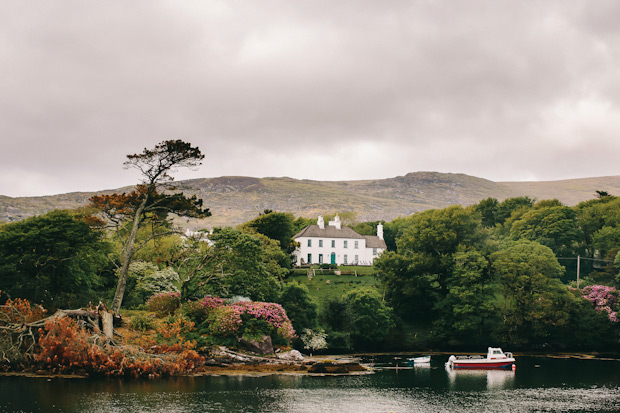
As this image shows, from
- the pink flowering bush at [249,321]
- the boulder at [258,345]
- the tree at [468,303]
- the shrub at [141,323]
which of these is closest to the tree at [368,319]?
the tree at [468,303]

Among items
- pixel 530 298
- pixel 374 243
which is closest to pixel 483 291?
pixel 530 298

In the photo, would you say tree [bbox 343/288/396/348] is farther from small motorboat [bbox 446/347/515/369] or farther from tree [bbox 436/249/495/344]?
small motorboat [bbox 446/347/515/369]

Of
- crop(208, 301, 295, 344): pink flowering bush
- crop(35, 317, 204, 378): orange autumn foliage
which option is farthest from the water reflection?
crop(35, 317, 204, 378): orange autumn foliage

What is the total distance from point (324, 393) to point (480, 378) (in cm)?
1819

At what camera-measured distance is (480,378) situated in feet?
164

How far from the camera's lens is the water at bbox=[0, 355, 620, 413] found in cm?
3262

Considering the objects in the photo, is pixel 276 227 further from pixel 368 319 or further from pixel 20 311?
pixel 20 311

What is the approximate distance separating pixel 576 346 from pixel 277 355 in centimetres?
4202

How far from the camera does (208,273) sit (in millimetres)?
57906

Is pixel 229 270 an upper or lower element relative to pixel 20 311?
upper

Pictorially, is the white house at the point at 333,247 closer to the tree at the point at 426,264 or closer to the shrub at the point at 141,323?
the tree at the point at 426,264

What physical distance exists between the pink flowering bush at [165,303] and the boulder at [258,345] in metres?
8.16

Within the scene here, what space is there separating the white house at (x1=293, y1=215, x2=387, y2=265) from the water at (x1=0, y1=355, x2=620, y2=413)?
7804 centimetres

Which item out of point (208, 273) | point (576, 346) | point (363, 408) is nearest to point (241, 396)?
point (363, 408)
